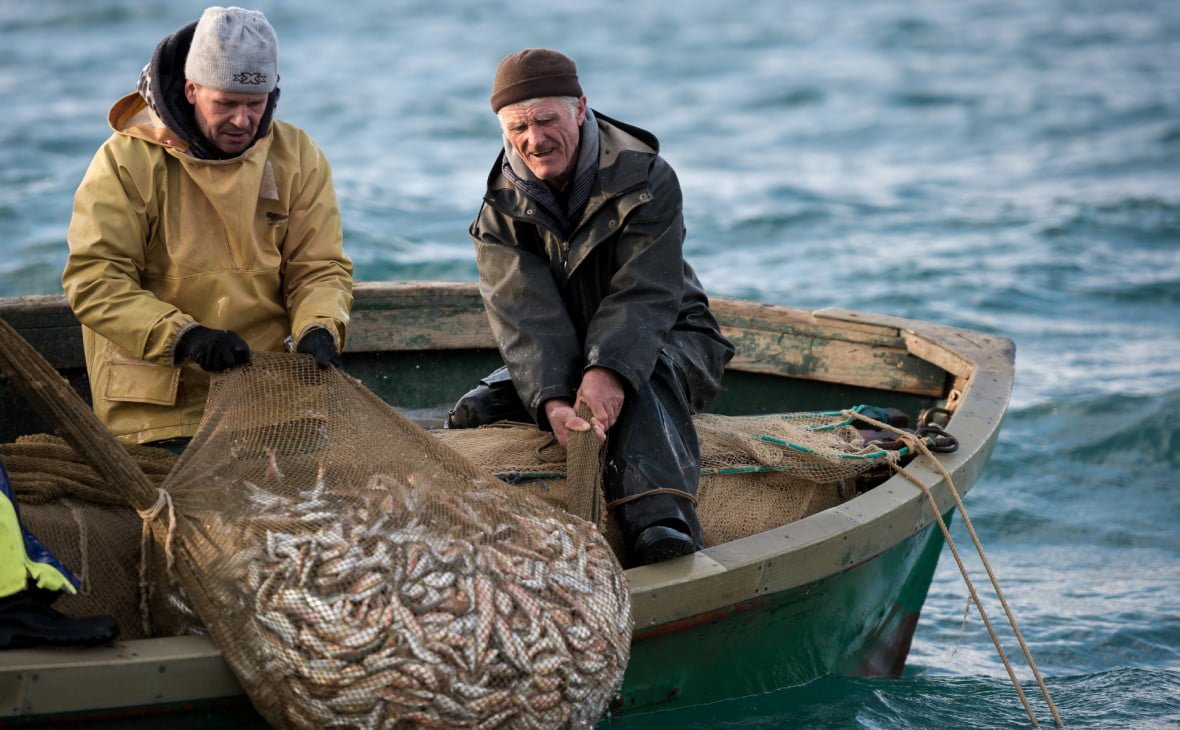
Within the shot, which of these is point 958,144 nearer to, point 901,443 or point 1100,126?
point 1100,126

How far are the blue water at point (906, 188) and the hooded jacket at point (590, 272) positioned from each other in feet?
3.53

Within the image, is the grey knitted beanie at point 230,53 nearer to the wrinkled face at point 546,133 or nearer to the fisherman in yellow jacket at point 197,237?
the fisherman in yellow jacket at point 197,237

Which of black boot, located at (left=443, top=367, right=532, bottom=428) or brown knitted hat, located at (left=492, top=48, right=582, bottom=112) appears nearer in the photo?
brown knitted hat, located at (left=492, top=48, right=582, bottom=112)

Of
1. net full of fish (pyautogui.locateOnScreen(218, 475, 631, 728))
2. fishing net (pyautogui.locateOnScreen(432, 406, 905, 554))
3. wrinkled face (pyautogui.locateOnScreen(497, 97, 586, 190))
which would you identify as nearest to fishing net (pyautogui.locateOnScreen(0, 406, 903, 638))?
fishing net (pyautogui.locateOnScreen(432, 406, 905, 554))

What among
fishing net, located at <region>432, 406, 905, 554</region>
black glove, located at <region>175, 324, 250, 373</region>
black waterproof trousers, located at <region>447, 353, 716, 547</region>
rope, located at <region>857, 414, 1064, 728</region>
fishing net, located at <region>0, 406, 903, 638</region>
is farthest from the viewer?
rope, located at <region>857, 414, 1064, 728</region>

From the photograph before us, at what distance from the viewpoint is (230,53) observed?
3.84m

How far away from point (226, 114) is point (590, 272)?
1.19 metres

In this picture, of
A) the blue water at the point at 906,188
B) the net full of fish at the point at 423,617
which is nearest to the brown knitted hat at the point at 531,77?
the net full of fish at the point at 423,617

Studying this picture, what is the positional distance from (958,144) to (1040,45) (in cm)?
649

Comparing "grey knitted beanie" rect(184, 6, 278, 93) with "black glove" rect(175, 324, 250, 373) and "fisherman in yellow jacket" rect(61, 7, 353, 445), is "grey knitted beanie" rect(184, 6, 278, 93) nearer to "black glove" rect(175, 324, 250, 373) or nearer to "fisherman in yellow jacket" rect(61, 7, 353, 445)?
"fisherman in yellow jacket" rect(61, 7, 353, 445)

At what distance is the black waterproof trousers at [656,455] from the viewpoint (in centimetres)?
406

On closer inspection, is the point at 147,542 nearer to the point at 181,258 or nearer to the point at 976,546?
the point at 181,258

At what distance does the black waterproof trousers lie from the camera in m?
4.06

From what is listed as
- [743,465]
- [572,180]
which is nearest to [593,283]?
[572,180]
